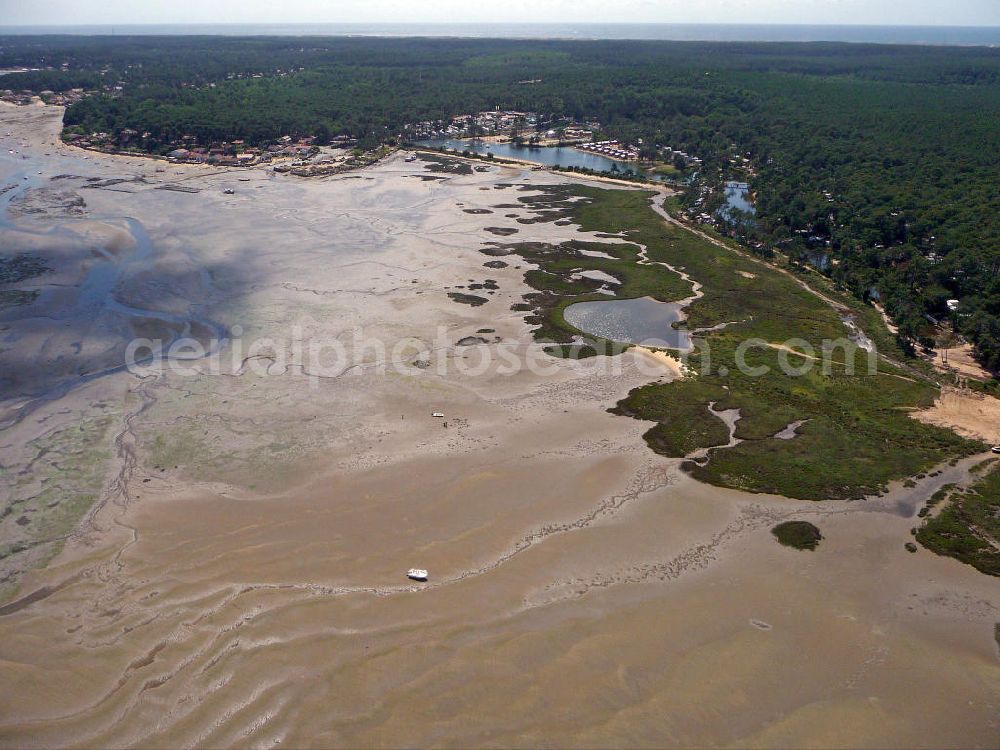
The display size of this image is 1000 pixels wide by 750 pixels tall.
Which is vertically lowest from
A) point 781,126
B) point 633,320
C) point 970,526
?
point 970,526

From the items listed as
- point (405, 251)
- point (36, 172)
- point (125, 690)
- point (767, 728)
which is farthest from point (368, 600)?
point (36, 172)

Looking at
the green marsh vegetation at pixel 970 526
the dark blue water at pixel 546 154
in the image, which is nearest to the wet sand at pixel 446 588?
the green marsh vegetation at pixel 970 526

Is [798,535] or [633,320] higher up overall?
[633,320]

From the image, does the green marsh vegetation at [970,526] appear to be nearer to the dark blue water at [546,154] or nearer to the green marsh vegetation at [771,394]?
the green marsh vegetation at [771,394]

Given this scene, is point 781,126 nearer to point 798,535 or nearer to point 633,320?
point 633,320

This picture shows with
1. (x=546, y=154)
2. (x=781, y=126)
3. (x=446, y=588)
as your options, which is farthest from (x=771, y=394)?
(x=781, y=126)

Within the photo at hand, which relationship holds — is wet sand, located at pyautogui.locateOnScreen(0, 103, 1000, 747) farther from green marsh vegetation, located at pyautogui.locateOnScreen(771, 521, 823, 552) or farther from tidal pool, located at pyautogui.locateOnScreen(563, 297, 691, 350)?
tidal pool, located at pyautogui.locateOnScreen(563, 297, 691, 350)

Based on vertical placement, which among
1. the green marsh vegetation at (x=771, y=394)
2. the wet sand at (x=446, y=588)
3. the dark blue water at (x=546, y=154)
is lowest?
the wet sand at (x=446, y=588)
